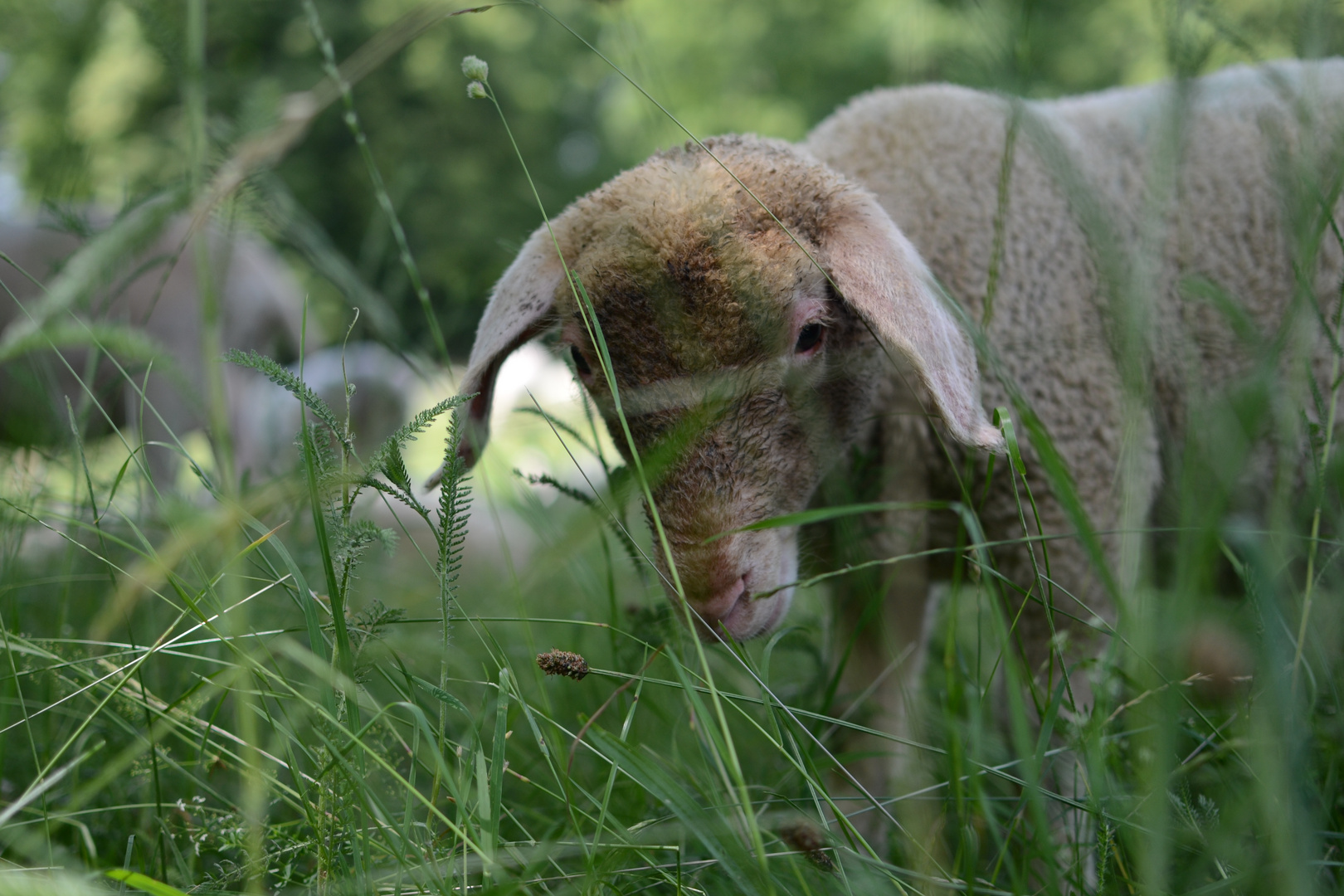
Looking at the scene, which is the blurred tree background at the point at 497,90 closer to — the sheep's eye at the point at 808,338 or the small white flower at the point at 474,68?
the small white flower at the point at 474,68

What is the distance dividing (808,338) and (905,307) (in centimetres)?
29

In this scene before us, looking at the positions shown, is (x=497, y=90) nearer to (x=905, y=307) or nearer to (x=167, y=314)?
(x=167, y=314)

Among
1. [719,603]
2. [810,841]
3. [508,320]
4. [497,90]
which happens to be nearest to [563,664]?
[719,603]

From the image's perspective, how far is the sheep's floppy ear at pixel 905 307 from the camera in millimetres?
1728

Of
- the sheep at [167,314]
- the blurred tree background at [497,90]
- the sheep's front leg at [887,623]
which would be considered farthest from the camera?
the blurred tree background at [497,90]

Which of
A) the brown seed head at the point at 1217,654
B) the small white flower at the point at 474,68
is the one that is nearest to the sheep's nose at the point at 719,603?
the brown seed head at the point at 1217,654

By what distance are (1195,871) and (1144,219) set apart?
1963 millimetres

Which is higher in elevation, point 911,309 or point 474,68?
point 474,68

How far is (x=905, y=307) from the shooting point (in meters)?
1.83

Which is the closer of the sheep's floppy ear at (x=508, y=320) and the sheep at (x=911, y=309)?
the sheep at (x=911, y=309)

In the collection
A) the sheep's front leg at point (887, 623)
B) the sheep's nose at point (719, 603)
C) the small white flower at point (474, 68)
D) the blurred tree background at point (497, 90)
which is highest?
the blurred tree background at point (497, 90)

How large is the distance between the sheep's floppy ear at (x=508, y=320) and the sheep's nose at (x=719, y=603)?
2.43 feet

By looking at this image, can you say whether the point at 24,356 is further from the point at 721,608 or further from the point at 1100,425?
the point at 1100,425

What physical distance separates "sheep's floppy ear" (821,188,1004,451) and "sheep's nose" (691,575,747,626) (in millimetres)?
525
